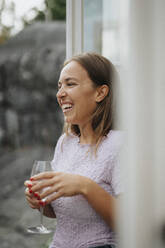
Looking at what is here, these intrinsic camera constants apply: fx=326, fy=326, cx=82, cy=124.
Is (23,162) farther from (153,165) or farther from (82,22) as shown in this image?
(153,165)

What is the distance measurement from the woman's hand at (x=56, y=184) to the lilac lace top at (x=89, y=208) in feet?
0.41

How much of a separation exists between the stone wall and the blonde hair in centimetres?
386

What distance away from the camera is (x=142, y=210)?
0.96 ft

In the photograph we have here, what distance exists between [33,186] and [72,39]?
2.55ft

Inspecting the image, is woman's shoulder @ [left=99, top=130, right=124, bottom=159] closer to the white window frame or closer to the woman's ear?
the woman's ear

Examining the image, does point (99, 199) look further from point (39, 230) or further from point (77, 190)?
point (39, 230)

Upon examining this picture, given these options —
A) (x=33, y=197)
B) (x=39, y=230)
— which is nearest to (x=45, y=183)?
(x=33, y=197)

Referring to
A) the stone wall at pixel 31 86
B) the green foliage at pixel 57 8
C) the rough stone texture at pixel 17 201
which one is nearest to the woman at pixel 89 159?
the rough stone texture at pixel 17 201

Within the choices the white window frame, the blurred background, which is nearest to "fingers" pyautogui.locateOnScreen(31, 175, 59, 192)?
the white window frame

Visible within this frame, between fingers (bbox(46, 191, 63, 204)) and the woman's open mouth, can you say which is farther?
the woman's open mouth

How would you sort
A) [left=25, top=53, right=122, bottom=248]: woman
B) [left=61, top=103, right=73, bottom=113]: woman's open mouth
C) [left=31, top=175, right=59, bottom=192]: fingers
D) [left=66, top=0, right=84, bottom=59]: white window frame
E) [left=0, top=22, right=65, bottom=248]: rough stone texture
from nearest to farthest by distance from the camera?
[left=31, top=175, right=59, bottom=192]: fingers
[left=25, top=53, right=122, bottom=248]: woman
[left=61, top=103, right=73, bottom=113]: woman's open mouth
[left=66, top=0, right=84, bottom=59]: white window frame
[left=0, top=22, right=65, bottom=248]: rough stone texture

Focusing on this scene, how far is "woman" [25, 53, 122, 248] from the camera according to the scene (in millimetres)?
884

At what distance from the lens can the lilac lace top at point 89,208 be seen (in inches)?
36.1

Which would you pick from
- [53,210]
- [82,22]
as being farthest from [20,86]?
[53,210]
